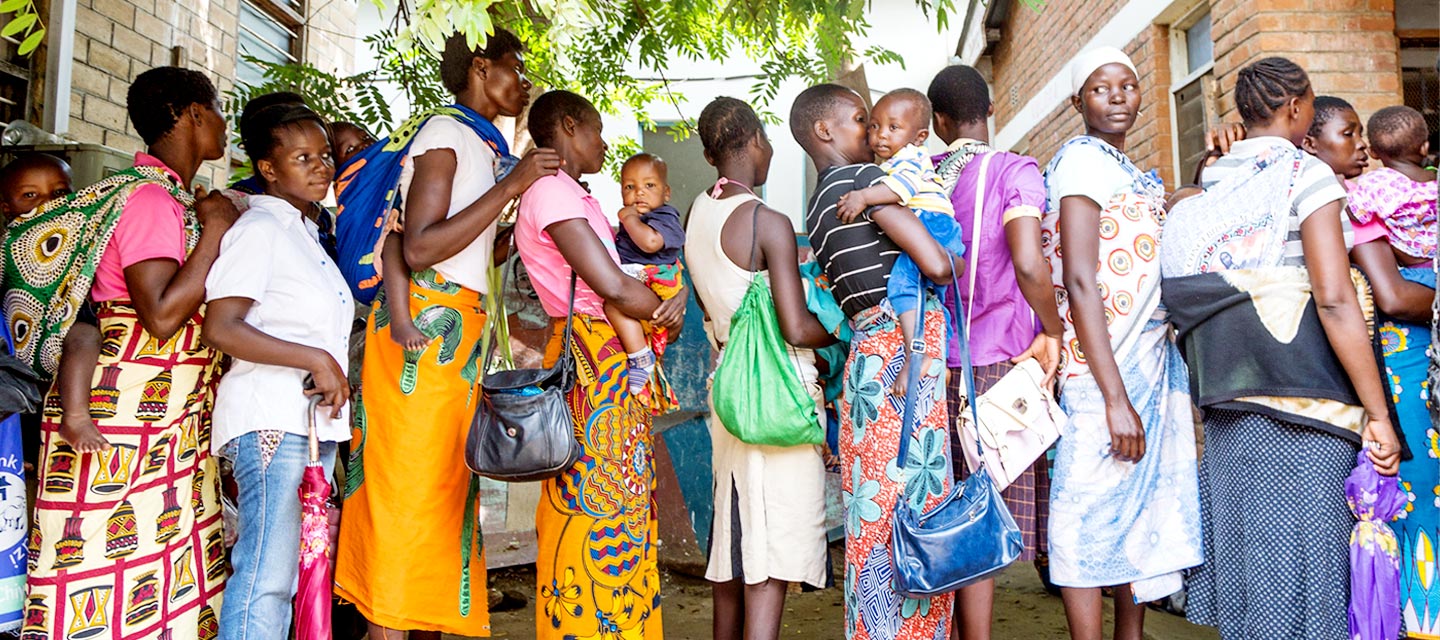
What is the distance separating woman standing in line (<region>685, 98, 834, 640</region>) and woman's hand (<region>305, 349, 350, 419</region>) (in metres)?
1.10

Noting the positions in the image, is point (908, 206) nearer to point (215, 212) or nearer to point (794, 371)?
point (794, 371)

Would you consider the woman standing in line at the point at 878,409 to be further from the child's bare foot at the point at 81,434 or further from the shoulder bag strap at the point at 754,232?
the child's bare foot at the point at 81,434

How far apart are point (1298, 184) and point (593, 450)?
2.09 metres

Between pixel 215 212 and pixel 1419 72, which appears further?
pixel 1419 72

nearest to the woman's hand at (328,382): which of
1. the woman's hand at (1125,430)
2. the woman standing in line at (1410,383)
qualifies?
the woman's hand at (1125,430)

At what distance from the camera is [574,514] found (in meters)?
2.80

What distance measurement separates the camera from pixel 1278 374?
2631 millimetres

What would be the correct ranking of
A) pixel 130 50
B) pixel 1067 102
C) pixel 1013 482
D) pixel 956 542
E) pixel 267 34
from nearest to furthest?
pixel 956 542 < pixel 1013 482 < pixel 130 50 < pixel 1067 102 < pixel 267 34

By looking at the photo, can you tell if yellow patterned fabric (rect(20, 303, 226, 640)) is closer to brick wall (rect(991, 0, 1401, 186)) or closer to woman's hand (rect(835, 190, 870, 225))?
woman's hand (rect(835, 190, 870, 225))

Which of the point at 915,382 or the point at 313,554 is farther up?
the point at 915,382

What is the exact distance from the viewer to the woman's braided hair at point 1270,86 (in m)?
2.78

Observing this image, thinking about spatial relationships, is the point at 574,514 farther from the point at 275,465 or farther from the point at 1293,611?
the point at 1293,611

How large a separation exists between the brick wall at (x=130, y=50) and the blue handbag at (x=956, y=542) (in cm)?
538

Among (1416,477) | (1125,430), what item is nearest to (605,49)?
(1125,430)
